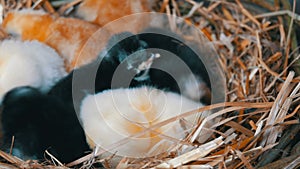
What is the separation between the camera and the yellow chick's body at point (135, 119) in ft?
4.21

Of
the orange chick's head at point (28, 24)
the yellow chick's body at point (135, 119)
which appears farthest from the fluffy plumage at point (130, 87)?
the orange chick's head at point (28, 24)

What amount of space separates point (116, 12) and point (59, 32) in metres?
0.21

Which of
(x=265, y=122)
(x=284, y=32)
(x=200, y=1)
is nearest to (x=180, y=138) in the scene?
(x=265, y=122)

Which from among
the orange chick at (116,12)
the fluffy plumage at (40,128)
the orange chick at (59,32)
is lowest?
the fluffy plumage at (40,128)

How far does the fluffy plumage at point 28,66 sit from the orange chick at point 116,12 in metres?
0.22

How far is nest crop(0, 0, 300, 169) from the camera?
116 centimetres

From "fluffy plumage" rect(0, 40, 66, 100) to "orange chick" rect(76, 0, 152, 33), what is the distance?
0.22 m

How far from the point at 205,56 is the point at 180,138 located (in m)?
0.44

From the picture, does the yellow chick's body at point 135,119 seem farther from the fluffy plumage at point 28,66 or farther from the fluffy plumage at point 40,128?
the fluffy plumage at point 28,66

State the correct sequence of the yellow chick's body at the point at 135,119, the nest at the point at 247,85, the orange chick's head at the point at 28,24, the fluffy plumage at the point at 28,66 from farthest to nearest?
the orange chick's head at the point at 28,24 → the fluffy plumage at the point at 28,66 → the yellow chick's body at the point at 135,119 → the nest at the point at 247,85

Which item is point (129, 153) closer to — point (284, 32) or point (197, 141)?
point (197, 141)

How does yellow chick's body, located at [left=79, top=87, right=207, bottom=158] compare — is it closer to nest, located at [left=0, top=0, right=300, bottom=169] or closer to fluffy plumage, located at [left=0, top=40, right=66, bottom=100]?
nest, located at [left=0, top=0, right=300, bottom=169]

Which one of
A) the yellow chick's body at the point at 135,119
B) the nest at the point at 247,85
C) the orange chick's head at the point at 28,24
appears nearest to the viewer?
the nest at the point at 247,85

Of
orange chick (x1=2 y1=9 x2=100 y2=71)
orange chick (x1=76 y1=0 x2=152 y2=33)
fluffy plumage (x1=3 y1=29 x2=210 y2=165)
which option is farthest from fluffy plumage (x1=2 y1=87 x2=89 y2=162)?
orange chick (x1=76 y1=0 x2=152 y2=33)
